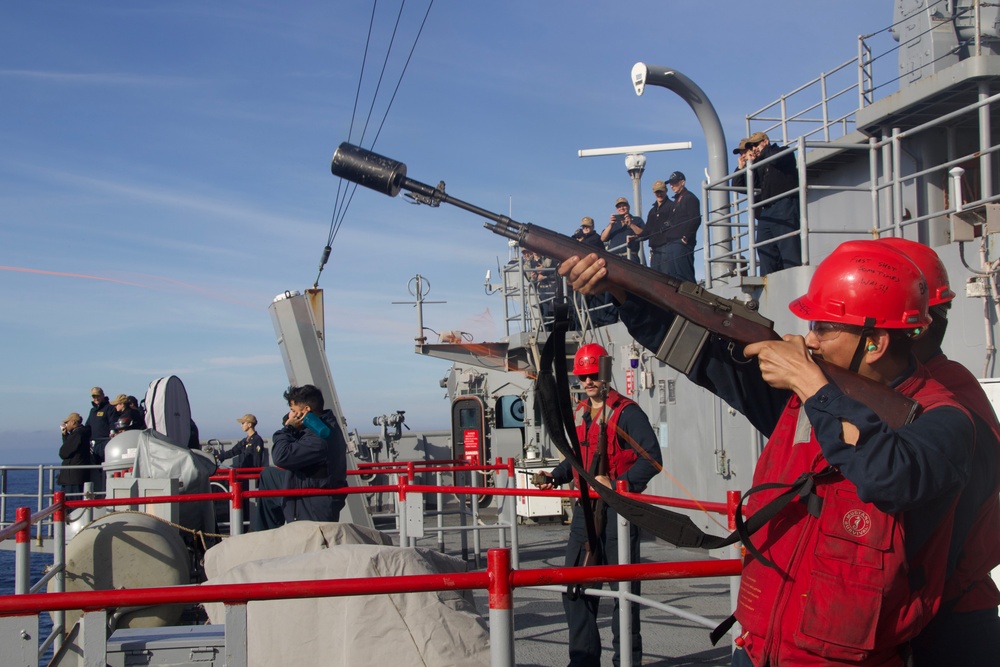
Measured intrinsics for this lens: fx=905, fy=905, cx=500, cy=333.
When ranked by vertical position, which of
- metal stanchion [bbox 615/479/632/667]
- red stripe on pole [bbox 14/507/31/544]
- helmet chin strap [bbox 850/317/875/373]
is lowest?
metal stanchion [bbox 615/479/632/667]

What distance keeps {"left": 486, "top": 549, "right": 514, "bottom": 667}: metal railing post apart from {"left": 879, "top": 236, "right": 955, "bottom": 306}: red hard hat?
147 centimetres

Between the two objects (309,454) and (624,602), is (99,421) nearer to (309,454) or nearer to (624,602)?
(309,454)

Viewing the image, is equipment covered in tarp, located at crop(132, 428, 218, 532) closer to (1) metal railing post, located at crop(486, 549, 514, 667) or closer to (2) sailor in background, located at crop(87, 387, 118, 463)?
(2) sailor in background, located at crop(87, 387, 118, 463)

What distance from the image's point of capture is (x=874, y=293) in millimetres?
2463

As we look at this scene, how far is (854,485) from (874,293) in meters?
0.56

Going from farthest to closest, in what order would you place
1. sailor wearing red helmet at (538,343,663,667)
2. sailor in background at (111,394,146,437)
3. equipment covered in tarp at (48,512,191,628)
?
1. sailor in background at (111,394,146,437)
2. equipment covered in tarp at (48,512,191,628)
3. sailor wearing red helmet at (538,343,663,667)

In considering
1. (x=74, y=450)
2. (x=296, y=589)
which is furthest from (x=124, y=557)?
(x=74, y=450)

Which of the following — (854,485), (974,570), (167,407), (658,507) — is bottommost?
(974,570)

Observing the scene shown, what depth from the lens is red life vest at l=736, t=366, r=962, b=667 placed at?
7.12 feet

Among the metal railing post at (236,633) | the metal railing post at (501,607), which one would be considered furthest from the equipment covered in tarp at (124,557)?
the metal railing post at (501,607)

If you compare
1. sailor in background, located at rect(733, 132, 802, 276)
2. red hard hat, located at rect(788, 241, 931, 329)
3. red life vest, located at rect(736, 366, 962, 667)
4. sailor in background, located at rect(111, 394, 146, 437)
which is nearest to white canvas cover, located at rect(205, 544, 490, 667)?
red life vest, located at rect(736, 366, 962, 667)

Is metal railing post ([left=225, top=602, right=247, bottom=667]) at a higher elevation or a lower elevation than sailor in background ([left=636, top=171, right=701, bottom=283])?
lower

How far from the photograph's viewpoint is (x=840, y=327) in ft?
8.26

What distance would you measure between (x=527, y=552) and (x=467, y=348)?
351 inches
